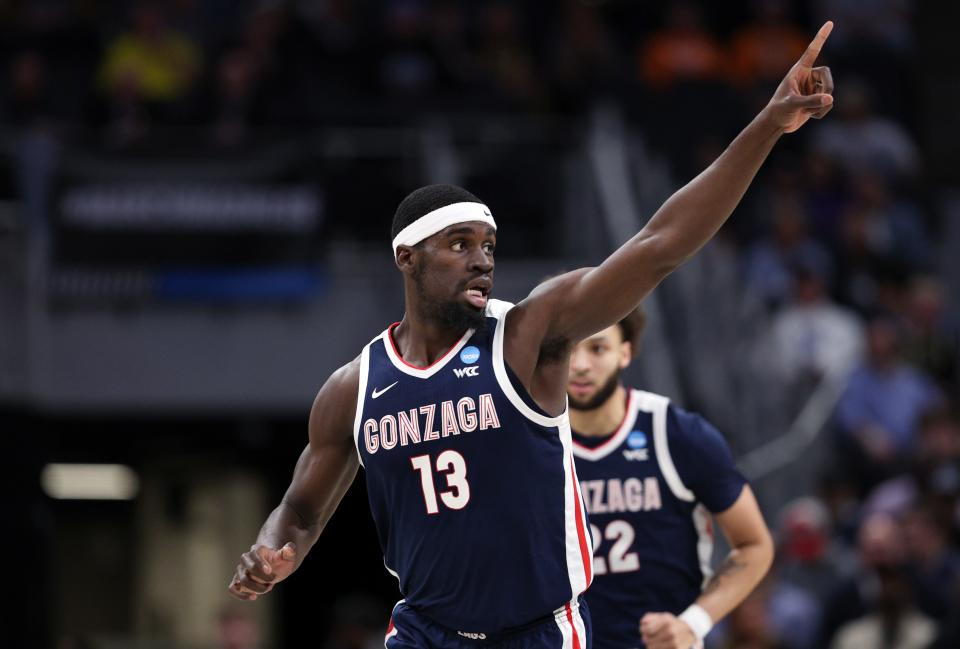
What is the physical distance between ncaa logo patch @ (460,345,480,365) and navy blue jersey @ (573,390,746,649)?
5.46 feet

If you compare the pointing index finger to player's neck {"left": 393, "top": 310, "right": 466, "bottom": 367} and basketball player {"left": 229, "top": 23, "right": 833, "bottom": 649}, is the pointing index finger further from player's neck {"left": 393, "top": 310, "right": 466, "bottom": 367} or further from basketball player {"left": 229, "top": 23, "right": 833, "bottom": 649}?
player's neck {"left": 393, "top": 310, "right": 466, "bottom": 367}

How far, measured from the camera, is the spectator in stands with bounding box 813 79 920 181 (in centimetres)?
1775

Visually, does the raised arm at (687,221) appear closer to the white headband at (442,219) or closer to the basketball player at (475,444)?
the basketball player at (475,444)

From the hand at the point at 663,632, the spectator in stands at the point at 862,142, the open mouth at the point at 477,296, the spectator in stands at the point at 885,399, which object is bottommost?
the hand at the point at 663,632

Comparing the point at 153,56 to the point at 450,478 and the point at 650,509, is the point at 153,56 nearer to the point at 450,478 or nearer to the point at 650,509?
the point at 650,509

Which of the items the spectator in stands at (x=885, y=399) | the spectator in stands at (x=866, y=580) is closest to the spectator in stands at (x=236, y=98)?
the spectator in stands at (x=885, y=399)

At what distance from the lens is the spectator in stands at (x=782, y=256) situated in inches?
630

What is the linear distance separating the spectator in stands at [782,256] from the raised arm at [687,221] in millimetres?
10205

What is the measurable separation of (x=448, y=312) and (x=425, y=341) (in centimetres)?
19

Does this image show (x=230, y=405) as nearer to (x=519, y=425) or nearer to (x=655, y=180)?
(x=655, y=180)

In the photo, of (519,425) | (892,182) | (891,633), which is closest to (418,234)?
(519,425)

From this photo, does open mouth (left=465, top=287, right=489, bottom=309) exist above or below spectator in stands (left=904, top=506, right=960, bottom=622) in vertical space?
above

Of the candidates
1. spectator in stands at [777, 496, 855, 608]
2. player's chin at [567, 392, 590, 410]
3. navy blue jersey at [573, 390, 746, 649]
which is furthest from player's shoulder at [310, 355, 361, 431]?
spectator in stands at [777, 496, 855, 608]

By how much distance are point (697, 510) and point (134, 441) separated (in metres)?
12.6
